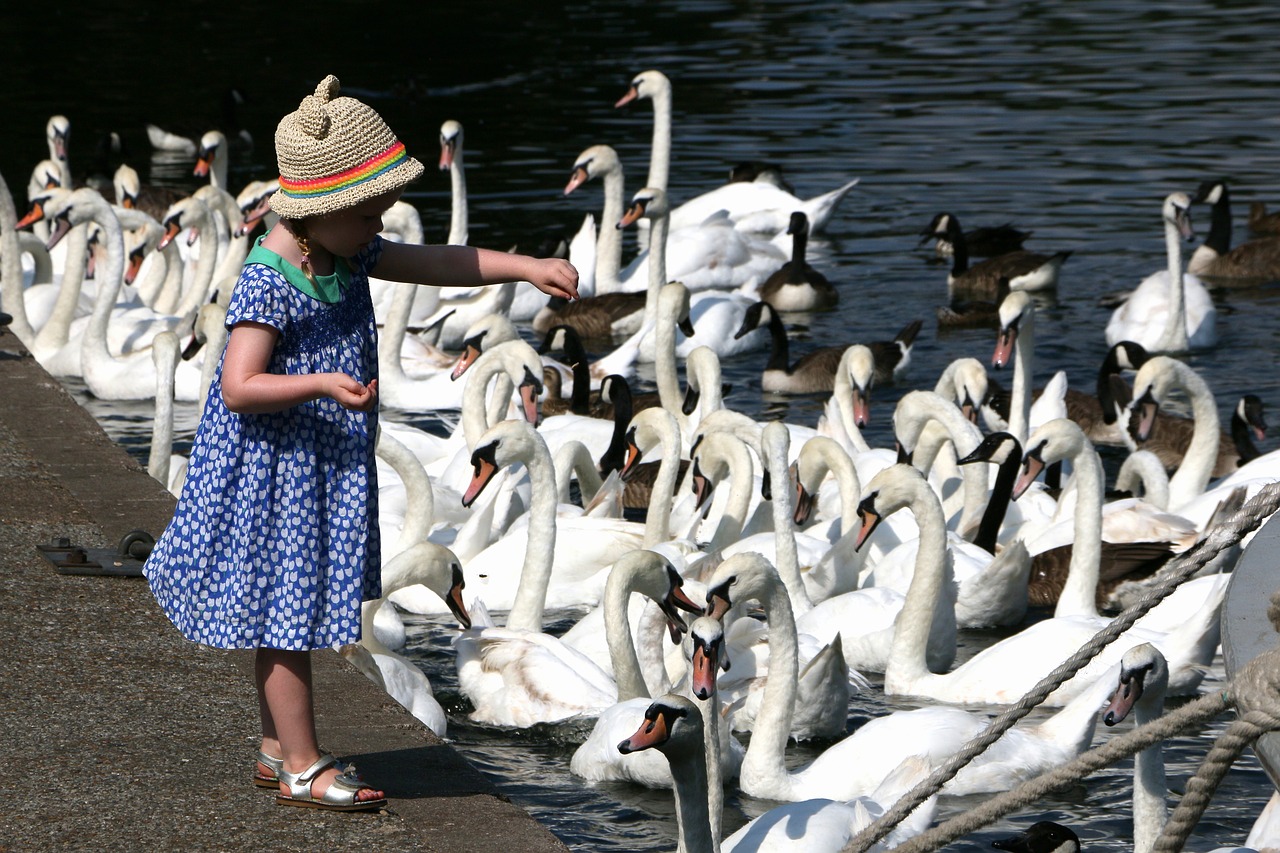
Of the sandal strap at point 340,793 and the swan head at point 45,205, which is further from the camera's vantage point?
the swan head at point 45,205

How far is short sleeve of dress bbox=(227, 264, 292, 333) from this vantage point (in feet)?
15.7

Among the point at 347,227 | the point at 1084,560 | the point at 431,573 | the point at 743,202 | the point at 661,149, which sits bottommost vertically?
the point at 743,202

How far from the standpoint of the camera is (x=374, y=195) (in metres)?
4.73

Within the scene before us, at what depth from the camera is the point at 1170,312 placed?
46.7 ft

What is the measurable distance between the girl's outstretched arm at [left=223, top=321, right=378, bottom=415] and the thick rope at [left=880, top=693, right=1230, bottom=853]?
1.63 m

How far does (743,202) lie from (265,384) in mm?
14759

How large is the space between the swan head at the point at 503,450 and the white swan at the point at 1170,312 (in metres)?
6.60

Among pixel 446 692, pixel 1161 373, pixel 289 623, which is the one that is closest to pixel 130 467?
pixel 446 692

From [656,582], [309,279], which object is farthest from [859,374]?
[309,279]

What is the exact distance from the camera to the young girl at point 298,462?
15.6ft

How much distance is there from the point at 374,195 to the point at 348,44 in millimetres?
31320

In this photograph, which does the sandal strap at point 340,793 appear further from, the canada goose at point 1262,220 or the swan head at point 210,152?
the swan head at point 210,152

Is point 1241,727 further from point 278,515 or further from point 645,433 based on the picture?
point 645,433

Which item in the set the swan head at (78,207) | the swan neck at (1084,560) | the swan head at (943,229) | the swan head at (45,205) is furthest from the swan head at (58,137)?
the swan neck at (1084,560)
